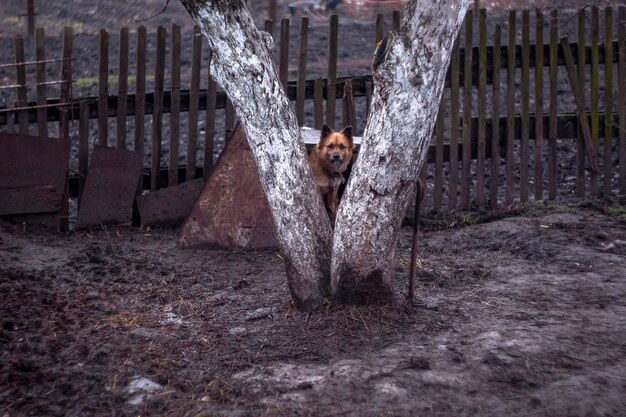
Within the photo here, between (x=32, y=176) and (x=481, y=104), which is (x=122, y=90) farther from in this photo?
(x=481, y=104)

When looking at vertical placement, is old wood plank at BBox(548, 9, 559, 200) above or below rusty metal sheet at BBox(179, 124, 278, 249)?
above

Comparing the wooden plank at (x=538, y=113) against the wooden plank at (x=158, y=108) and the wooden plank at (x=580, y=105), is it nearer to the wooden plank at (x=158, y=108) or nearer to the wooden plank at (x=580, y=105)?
the wooden plank at (x=580, y=105)

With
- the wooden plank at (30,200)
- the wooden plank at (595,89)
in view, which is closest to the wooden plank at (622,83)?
the wooden plank at (595,89)

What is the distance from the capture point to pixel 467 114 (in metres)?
9.38

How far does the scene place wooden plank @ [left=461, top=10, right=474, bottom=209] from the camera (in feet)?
30.6

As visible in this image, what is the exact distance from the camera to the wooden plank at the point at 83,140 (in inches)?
352

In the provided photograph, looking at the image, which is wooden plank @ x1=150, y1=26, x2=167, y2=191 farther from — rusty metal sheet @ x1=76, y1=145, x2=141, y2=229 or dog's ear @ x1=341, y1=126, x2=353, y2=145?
dog's ear @ x1=341, y1=126, x2=353, y2=145

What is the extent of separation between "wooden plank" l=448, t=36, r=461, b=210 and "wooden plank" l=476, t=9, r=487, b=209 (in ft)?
0.80

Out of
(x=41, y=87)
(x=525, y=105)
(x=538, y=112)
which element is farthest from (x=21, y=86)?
(x=538, y=112)

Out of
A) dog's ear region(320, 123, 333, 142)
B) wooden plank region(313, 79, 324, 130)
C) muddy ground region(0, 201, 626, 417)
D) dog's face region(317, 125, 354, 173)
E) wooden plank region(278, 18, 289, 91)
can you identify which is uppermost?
wooden plank region(278, 18, 289, 91)

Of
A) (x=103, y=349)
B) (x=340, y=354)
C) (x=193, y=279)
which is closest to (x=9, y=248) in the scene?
(x=193, y=279)

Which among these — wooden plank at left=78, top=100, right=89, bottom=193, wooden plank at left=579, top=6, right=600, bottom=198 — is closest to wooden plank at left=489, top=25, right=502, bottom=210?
wooden plank at left=579, top=6, right=600, bottom=198

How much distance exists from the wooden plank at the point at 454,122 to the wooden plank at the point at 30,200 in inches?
167

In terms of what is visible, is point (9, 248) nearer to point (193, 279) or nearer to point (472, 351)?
point (193, 279)
